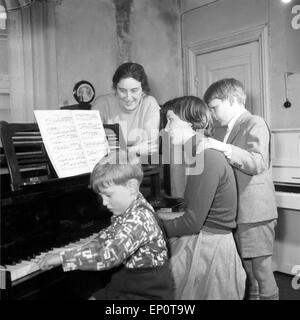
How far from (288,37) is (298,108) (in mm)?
662

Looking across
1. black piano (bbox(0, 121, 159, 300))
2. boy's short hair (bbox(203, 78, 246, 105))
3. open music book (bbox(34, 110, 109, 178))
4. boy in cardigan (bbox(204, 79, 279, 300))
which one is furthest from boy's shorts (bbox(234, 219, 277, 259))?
open music book (bbox(34, 110, 109, 178))

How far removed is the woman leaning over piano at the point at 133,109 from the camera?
270 cm

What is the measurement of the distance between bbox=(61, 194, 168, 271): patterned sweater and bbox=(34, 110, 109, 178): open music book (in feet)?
1.31

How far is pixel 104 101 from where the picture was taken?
309 cm

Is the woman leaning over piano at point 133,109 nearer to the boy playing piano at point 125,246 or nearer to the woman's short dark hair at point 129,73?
the woman's short dark hair at point 129,73

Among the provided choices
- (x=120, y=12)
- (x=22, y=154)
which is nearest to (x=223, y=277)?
(x=22, y=154)

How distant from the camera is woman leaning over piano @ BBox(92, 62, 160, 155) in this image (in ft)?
8.84

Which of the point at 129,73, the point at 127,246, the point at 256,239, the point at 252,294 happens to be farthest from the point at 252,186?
the point at 127,246

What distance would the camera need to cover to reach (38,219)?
5.73 feet

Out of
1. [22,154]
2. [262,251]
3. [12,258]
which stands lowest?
[262,251]

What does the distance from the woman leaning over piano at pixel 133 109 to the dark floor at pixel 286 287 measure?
1.74 meters

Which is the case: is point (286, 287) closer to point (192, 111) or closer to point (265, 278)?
point (265, 278)

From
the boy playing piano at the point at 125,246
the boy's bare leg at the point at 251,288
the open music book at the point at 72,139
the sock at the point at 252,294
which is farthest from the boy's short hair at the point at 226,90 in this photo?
the sock at the point at 252,294

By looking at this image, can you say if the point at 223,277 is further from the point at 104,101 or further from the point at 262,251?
the point at 104,101
